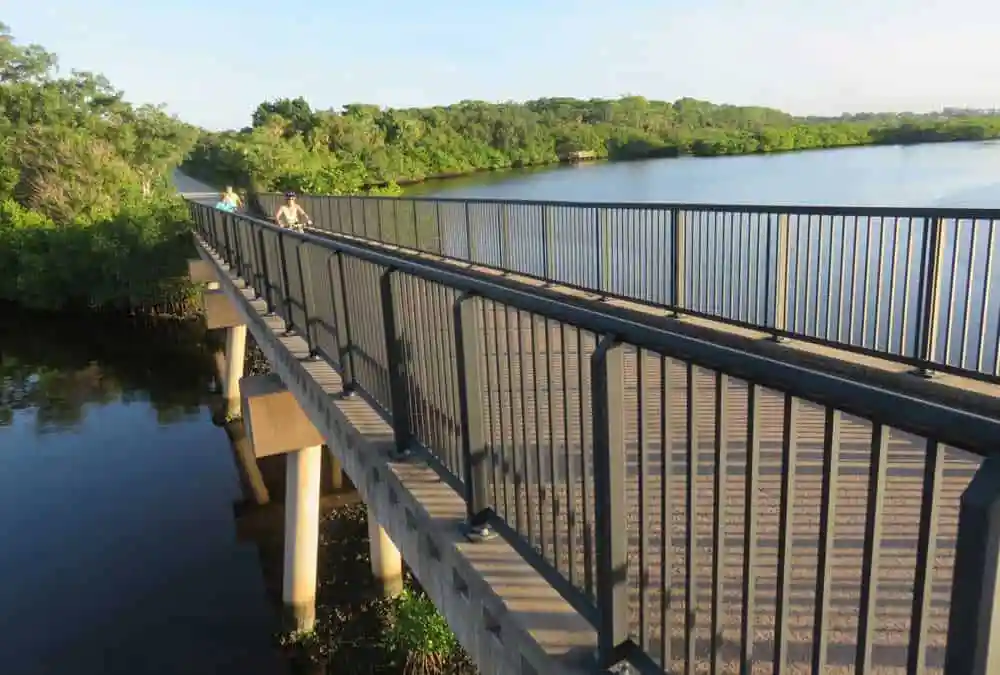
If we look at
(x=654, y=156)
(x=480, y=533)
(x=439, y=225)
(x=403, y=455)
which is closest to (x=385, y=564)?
(x=439, y=225)

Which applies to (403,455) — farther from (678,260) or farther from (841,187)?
(841,187)

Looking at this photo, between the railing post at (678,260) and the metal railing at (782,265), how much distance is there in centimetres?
1

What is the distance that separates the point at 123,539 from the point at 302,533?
20.0 ft

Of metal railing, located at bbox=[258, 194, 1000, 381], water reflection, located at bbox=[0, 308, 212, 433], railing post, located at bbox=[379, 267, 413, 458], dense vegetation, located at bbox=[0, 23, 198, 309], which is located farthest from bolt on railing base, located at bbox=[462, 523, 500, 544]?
dense vegetation, located at bbox=[0, 23, 198, 309]

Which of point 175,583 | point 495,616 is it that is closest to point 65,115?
point 175,583

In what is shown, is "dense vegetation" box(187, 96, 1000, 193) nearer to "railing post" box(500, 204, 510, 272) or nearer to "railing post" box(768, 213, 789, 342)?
"railing post" box(500, 204, 510, 272)

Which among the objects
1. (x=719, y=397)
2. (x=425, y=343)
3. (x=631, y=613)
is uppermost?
(x=719, y=397)

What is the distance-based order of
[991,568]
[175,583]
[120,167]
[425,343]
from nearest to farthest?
[991,568] < [425,343] < [175,583] < [120,167]

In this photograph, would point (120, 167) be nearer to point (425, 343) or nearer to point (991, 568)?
point (425, 343)

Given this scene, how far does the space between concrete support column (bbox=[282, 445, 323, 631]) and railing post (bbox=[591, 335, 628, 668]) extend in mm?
8821

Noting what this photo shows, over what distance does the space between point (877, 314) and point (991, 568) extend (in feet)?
19.1

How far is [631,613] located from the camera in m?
2.72

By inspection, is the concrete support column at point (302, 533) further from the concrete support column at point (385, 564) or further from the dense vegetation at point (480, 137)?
the dense vegetation at point (480, 137)

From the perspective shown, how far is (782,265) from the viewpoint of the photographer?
7355 millimetres
